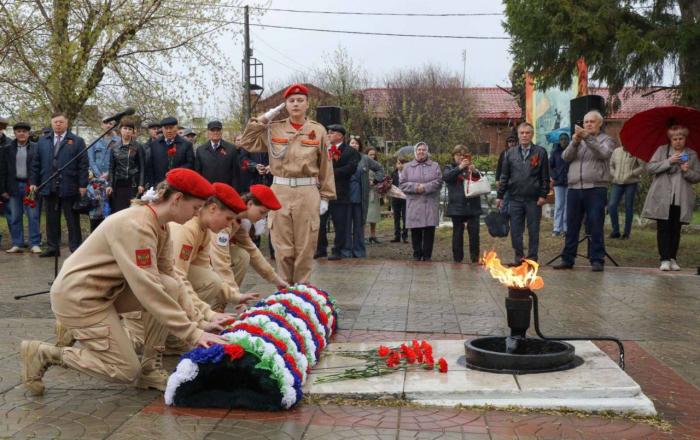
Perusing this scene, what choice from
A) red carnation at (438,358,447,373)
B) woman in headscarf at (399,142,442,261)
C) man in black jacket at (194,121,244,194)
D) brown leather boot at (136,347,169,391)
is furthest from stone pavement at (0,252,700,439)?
man in black jacket at (194,121,244,194)

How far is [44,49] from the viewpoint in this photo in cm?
1819

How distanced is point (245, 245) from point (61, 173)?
21.4ft

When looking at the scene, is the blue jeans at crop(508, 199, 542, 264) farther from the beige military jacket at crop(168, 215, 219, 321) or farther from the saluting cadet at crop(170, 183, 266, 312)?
the beige military jacket at crop(168, 215, 219, 321)

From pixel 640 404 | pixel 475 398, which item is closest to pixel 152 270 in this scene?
pixel 475 398

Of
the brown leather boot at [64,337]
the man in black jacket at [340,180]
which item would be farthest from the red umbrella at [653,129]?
the brown leather boot at [64,337]

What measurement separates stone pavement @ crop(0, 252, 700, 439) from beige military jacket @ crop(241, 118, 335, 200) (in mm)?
1553

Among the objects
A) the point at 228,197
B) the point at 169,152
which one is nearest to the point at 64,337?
the point at 228,197

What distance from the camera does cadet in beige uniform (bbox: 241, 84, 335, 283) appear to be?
8617 mm

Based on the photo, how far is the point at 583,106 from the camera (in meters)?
12.5

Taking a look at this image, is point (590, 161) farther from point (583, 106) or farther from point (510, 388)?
point (510, 388)

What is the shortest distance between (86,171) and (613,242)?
998cm

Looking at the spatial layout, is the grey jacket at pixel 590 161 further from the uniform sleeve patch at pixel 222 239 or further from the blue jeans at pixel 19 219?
the blue jeans at pixel 19 219

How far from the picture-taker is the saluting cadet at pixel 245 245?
279 inches

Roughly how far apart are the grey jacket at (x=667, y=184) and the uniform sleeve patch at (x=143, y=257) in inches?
Answer: 343
